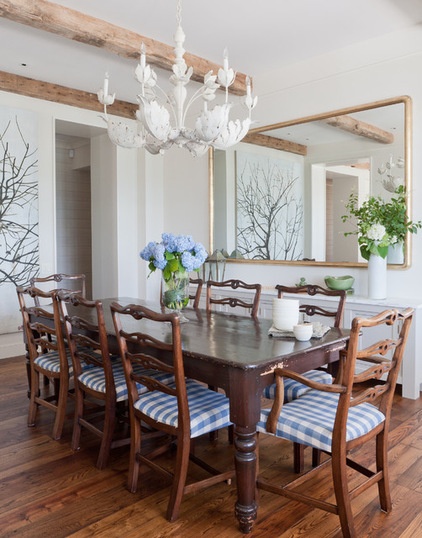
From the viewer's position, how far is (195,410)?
2.13 meters

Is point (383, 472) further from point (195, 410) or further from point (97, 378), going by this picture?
point (97, 378)

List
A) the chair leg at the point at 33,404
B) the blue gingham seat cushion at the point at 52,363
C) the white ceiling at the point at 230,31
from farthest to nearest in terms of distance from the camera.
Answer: the white ceiling at the point at 230,31 < the chair leg at the point at 33,404 < the blue gingham seat cushion at the point at 52,363

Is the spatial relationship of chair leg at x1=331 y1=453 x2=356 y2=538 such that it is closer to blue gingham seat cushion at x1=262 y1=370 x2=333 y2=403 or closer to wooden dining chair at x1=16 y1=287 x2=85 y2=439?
blue gingham seat cushion at x1=262 y1=370 x2=333 y2=403

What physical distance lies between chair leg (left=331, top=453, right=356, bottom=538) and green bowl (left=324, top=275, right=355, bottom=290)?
255 centimetres

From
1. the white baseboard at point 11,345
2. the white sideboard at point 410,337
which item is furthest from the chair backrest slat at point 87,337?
the white baseboard at point 11,345

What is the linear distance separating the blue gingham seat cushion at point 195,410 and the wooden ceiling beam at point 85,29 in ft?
9.68

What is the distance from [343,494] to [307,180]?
345 centimetres

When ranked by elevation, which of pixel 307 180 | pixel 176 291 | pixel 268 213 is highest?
pixel 307 180

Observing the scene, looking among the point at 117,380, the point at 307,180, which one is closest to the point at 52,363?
the point at 117,380

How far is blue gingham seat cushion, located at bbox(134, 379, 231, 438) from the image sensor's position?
207 centimetres

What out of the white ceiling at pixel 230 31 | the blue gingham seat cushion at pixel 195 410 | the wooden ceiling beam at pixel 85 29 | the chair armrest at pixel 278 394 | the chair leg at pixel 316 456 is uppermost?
the white ceiling at pixel 230 31

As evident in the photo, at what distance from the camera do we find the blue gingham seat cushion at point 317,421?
188cm

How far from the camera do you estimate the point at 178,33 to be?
2.88m

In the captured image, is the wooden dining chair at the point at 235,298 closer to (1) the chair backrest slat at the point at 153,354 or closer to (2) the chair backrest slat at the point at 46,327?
(1) the chair backrest slat at the point at 153,354
